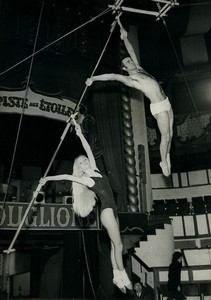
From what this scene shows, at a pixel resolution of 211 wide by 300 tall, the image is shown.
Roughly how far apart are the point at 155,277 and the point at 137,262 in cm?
41

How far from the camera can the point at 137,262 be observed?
243 inches

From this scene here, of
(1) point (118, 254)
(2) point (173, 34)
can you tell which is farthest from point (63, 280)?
(2) point (173, 34)

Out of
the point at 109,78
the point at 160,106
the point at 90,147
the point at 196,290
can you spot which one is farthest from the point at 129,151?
the point at 196,290

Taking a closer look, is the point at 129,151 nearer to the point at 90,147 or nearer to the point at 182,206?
the point at 90,147

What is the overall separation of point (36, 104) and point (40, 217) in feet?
5.86

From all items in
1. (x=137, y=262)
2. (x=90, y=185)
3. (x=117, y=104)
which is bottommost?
(x=137, y=262)

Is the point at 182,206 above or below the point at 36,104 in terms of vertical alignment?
below

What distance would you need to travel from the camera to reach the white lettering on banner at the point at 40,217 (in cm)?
519

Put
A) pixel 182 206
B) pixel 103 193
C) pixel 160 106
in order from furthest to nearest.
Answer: pixel 182 206 < pixel 160 106 < pixel 103 193

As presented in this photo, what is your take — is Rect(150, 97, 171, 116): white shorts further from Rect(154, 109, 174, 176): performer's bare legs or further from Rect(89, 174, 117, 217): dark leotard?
Rect(89, 174, 117, 217): dark leotard

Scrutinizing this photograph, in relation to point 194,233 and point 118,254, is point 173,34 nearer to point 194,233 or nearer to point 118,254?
point 194,233

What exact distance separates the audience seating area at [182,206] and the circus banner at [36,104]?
4738 millimetres

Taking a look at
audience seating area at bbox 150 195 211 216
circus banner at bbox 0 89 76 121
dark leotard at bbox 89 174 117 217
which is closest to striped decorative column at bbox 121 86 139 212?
circus banner at bbox 0 89 76 121

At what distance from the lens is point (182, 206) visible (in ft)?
33.2
